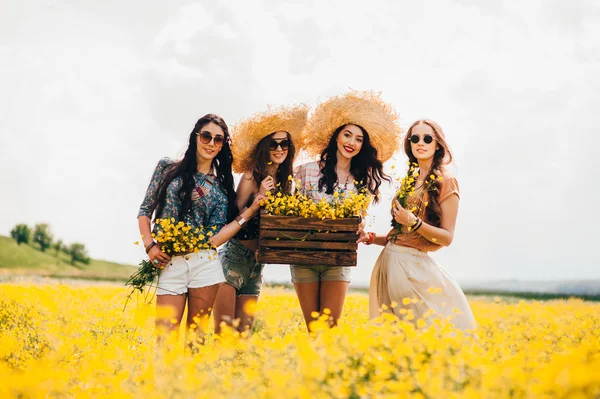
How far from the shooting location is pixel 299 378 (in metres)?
3.73

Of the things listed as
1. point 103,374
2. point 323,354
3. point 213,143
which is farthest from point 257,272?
point 323,354

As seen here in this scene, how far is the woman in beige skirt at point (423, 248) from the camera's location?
5469mm

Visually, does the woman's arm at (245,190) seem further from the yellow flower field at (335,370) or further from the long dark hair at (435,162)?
the long dark hair at (435,162)

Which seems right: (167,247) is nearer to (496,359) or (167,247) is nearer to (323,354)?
(323,354)

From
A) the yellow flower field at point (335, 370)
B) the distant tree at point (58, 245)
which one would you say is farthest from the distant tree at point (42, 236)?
the yellow flower field at point (335, 370)

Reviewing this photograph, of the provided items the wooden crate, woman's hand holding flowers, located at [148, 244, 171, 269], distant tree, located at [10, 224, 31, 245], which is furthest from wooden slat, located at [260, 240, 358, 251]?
distant tree, located at [10, 224, 31, 245]

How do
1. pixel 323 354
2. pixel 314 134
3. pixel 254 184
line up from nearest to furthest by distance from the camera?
1. pixel 323 354
2. pixel 254 184
3. pixel 314 134

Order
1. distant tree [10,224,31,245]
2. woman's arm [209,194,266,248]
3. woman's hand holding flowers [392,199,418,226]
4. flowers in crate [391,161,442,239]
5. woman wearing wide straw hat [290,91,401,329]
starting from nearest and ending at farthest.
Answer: woman's hand holding flowers [392,199,418,226] < flowers in crate [391,161,442,239] < woman's arm [209,194,266,248] < woman wearing wide straw hat [290,91,401,329] < distant tree [10,224,31,245]

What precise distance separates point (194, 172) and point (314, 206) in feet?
4.12

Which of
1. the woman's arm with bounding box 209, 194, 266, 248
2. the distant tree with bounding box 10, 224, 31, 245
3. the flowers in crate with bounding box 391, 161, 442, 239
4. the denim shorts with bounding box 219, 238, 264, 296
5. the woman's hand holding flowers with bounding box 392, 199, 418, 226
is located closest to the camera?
the woman's hand holding flowers with bounding box 392, 199, 418, 226

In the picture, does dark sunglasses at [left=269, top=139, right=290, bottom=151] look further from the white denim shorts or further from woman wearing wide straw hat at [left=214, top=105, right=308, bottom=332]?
the white denim shorts

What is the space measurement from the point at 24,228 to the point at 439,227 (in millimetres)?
42307

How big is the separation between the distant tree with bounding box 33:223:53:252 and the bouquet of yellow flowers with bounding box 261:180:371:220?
40.3 m

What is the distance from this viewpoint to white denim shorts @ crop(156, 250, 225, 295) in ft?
18.4
